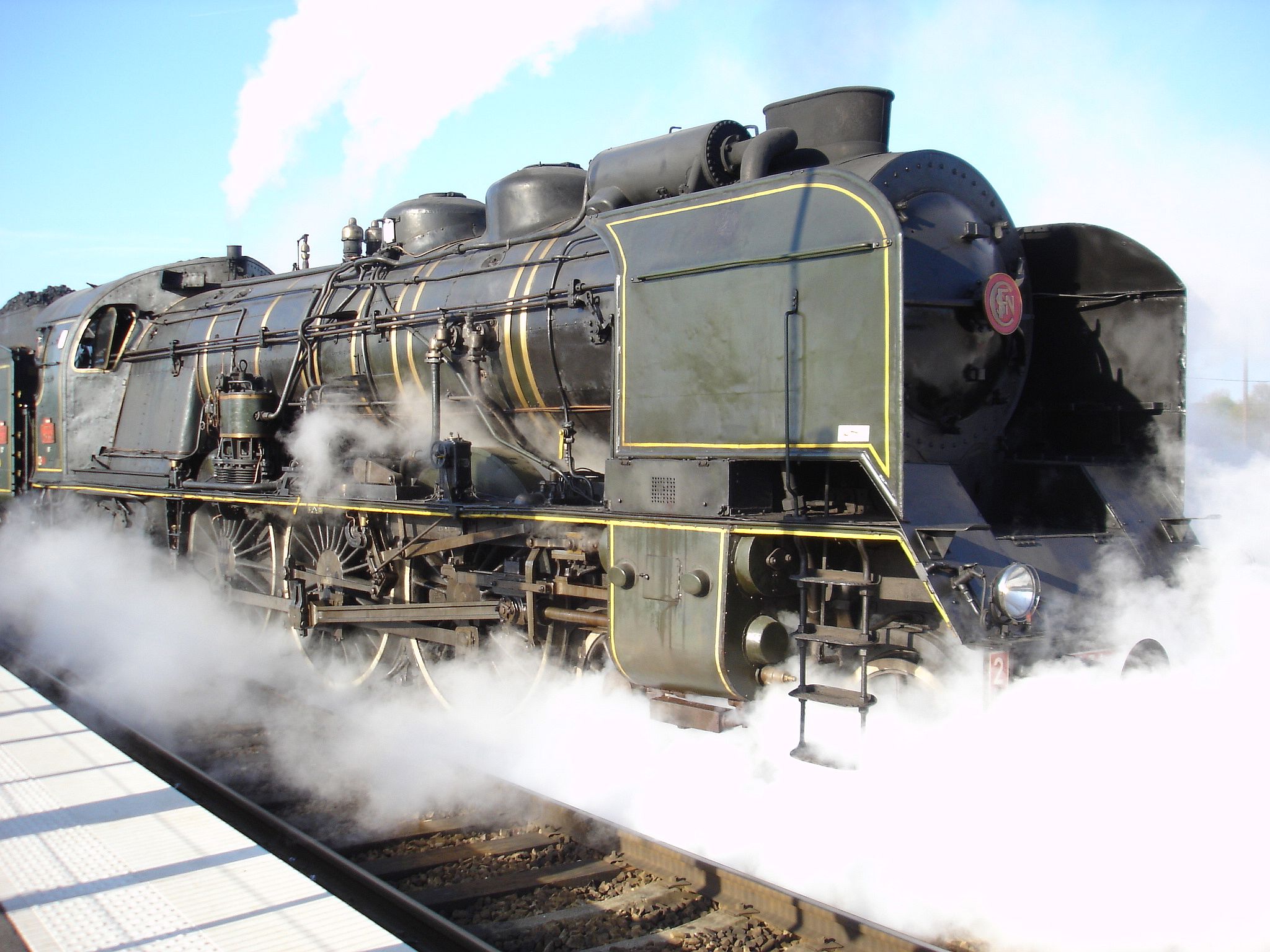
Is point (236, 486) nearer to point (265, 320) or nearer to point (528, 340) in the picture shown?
point (265, 320)

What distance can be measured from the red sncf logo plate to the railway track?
243cm

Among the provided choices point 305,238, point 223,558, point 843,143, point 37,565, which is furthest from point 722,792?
point 37,565

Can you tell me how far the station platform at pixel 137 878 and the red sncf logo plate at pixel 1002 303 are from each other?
10.7ft

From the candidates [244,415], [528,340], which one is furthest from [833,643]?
[244,415]

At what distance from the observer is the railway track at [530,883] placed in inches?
143

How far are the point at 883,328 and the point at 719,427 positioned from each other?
829mm

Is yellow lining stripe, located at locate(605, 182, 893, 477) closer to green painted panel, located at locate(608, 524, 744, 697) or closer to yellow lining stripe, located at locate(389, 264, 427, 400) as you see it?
green painted panel, located at locate(608, 524, 744, 697)

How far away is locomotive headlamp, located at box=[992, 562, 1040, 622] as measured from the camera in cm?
361

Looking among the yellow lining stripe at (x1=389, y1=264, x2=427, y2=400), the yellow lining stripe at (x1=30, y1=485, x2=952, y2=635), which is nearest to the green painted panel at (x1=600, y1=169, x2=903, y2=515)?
the yellow lining stripe at (x1=30, y1=485, x2=952, y2=635)

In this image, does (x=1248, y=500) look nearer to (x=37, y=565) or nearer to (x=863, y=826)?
(x=863, y=826)

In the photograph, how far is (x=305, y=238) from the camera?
912 cm

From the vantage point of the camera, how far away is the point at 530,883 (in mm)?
4152

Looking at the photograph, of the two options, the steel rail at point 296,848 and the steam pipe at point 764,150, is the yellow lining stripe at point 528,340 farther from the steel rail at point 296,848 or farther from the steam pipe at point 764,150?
the steel rail at point 296,848

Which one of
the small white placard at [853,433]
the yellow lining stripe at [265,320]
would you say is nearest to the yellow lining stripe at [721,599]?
the small white placard at [853,433]
